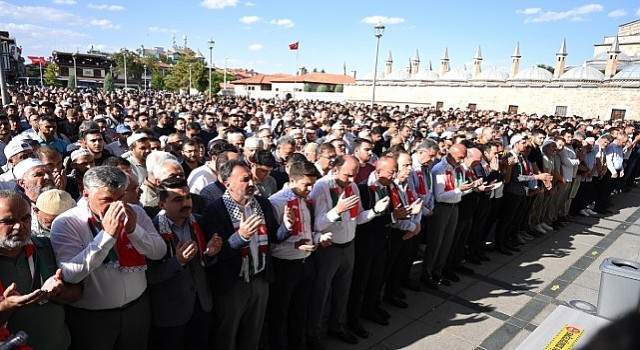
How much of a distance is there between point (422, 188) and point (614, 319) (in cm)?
332

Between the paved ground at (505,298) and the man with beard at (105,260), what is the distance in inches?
88.8

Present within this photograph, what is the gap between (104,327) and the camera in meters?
2.63

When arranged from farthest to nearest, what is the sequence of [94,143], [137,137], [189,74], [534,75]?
1. [189,74]
2. [534,75]
3. [137,137]
4. [94,143]

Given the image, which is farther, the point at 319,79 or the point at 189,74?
the point at 319,79

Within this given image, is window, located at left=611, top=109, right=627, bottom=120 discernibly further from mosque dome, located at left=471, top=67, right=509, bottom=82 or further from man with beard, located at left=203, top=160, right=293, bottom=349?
man with beard, located at left=203, top=160, right=293, bottom=349

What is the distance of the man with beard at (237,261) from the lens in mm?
3148

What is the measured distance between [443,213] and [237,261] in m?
3.33

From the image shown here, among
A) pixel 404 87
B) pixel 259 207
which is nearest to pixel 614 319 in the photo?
pixel 259 207

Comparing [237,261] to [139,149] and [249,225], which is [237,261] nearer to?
[249,225]

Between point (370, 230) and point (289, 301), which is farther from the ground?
point (370, 230)

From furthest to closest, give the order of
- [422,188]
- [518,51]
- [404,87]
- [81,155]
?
1. [404,87]
2. [518,51]
3. [422,188]
4. [81,155]

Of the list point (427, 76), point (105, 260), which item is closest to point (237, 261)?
point (105, 260)

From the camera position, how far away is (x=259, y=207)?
134 inches

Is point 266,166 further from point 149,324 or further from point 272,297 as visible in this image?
point 149,324
